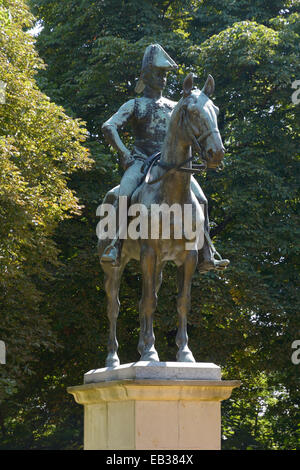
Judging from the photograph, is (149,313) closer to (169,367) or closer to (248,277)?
(169,367)

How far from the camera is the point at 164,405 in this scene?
842 cm

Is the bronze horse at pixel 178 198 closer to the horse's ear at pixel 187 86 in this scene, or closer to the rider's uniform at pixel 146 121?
the horse's ear at pixel 187 86

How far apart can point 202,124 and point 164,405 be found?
274 centimetres

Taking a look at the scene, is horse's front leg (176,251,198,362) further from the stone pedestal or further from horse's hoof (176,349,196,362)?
the stone pedestal

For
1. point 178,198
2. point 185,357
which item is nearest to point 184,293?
point 185,357

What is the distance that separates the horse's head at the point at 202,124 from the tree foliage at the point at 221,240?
10.1 metres

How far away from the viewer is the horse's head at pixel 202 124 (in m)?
8.41

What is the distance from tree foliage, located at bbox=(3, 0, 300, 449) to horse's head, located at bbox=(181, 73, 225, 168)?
10122mm

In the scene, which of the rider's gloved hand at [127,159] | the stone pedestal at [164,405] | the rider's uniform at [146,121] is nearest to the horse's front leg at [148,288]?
the stone pedestal at [164,405]

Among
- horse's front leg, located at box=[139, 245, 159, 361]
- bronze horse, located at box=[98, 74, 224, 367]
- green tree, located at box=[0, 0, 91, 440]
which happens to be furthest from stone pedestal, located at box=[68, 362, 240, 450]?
green tree, located at box=[0, 0, 91, 440]

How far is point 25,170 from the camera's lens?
58.3 feet

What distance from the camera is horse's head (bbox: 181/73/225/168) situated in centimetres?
841

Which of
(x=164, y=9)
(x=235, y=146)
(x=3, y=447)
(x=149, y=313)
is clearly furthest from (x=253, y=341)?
(x=149, y=313)
